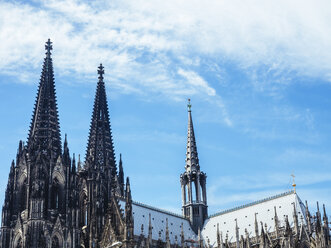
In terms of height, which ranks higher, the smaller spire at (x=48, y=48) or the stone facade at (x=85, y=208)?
the smaller spire at (x=48, y=48)

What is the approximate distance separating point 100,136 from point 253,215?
16311 mm

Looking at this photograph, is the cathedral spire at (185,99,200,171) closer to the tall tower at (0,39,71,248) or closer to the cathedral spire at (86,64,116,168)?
the cathedral spire at (86,64,116,168)

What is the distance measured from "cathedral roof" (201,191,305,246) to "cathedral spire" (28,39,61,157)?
56.2ft

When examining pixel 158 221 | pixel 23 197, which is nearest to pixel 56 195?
pixel 23 197

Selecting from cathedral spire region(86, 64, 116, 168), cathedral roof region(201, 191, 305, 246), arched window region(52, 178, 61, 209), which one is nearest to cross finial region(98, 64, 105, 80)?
cathedral spire region(86, 64, 116, 168)

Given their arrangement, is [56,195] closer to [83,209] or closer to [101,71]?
[83,209]

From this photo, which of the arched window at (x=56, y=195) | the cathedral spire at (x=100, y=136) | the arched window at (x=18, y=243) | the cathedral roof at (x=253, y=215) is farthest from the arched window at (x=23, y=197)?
the cathedral roof at (x=253, y=215)

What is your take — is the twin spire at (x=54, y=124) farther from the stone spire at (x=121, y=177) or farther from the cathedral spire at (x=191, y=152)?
the cathedral spire at (x=191, y=152)

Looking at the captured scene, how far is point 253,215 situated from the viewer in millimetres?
50938

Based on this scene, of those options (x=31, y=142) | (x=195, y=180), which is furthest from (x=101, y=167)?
(x=195, y=180)

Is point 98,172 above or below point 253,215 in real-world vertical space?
above

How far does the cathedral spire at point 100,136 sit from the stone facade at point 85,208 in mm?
94

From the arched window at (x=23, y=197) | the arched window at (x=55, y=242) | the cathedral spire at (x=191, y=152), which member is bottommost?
the arched window at (x=55, y=242)

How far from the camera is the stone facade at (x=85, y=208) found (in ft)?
141
